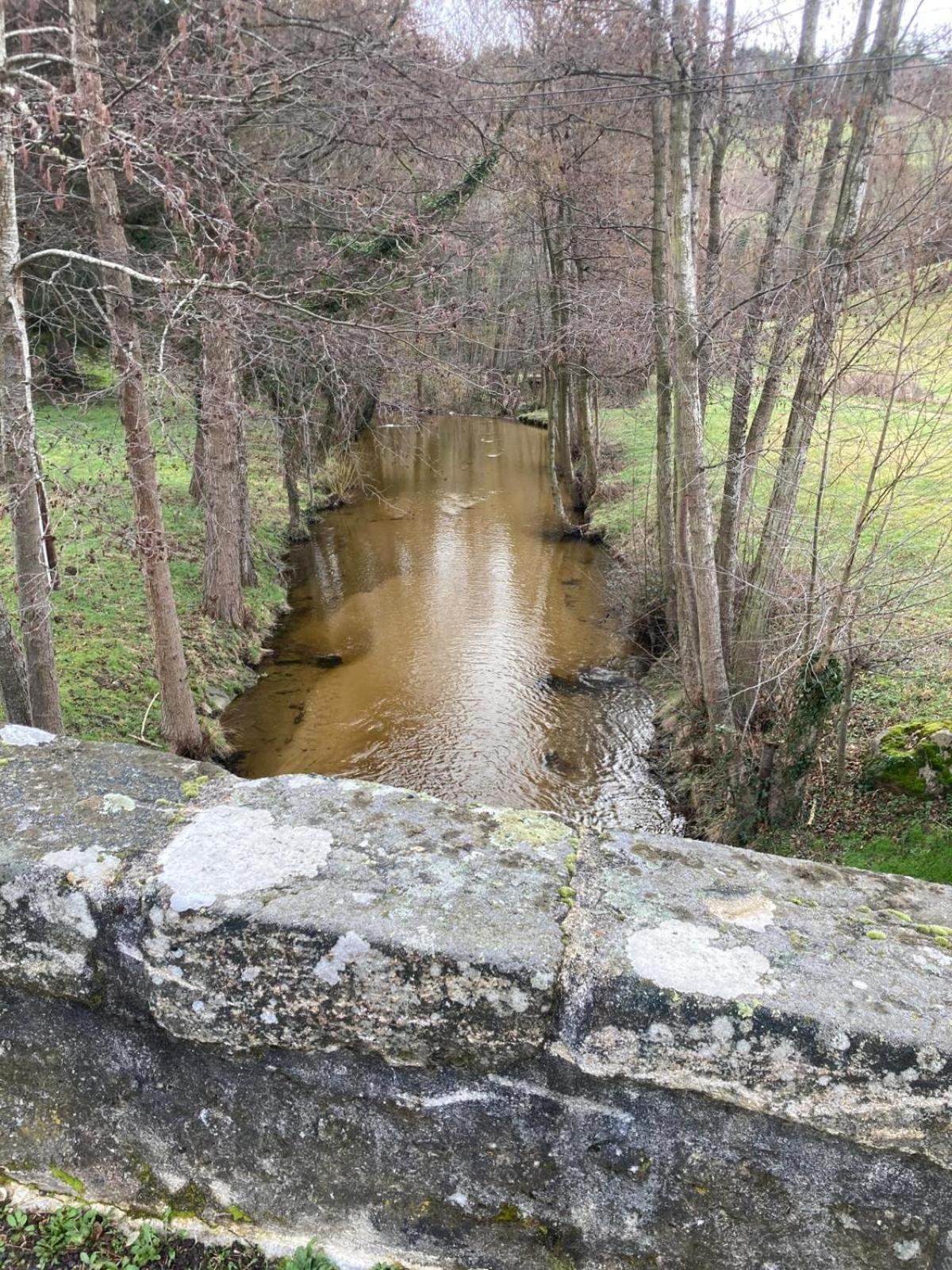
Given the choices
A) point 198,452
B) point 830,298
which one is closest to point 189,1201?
point 830,298

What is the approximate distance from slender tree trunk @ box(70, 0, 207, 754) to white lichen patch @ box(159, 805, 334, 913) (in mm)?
4185

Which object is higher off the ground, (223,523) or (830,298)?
(830,298)

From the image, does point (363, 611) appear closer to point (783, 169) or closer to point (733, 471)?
point (733, 471)

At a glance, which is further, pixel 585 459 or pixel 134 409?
pixel 585 459

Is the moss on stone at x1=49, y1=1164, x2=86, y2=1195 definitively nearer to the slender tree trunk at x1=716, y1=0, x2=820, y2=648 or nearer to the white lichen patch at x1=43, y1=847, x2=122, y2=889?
the white lichen patch at x1=43, y1=847, x2=122, y2=889

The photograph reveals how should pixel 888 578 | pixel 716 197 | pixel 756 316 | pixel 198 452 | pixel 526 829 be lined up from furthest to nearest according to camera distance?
pixel 198 452, pixel 716 197, pixel 756 316, pixel 888 578, pixel 526 829

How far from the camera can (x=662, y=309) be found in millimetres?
7684

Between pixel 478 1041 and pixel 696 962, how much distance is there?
53 cm

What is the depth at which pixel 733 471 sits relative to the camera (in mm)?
8547

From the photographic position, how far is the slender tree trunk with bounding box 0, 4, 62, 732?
16.3ft

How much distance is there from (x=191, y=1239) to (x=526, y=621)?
39.5 feet

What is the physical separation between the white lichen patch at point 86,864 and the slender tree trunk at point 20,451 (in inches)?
151

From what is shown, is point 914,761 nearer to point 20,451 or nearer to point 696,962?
point 696,962

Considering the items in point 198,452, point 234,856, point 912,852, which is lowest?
point 912,852
